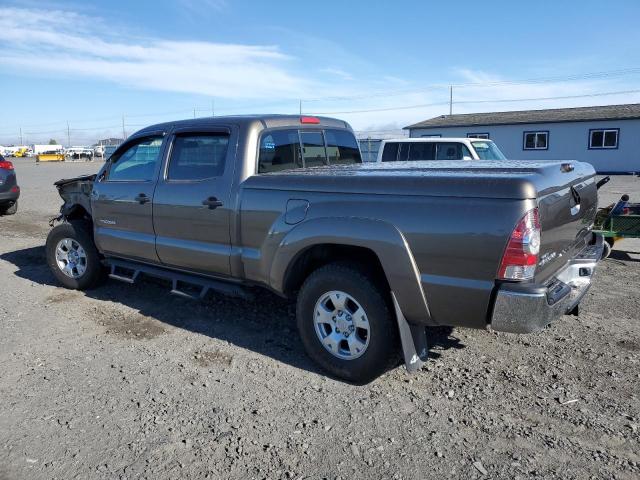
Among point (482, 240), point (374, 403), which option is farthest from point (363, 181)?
point (374, 403)

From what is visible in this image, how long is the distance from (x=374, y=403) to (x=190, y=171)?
2.65 metres

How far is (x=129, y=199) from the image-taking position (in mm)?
5340

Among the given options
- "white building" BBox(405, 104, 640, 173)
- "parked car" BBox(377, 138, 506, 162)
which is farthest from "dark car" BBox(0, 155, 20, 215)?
"white building" BBox(405, 104, 640, 173)

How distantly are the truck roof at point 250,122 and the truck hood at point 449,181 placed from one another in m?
0.66

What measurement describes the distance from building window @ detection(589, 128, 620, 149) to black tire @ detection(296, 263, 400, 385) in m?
29.4

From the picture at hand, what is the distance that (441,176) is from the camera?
332cm

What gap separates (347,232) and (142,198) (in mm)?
2515

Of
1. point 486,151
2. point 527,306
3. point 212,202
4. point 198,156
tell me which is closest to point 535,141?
point 486,151

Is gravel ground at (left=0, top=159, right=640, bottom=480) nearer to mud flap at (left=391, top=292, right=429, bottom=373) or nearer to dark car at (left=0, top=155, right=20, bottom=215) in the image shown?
mud flap at (left=391, top=292, right=429, bottom=373)

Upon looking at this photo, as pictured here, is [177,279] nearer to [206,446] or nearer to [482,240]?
[206,446]

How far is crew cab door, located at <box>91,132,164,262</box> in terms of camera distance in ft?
17.0

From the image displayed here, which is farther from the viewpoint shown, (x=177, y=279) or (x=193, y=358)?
(x=177, y=279)

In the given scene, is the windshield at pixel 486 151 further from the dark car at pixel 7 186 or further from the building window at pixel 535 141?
the building window at pixel 535 141

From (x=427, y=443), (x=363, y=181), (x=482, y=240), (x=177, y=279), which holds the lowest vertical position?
(x=427, y=443)
